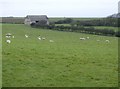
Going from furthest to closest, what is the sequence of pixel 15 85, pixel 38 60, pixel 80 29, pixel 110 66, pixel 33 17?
pixel 33 17, pixel 80 29, pixel 38 60, pixel 110 66, pixel 15 85

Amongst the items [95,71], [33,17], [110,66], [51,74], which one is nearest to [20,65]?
[51,74]

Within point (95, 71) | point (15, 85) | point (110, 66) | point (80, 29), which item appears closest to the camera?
point (15, 85)

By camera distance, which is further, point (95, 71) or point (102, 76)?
point (95, 71)

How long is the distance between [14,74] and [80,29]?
55658 mm

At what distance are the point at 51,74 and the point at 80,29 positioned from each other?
55.1 meters

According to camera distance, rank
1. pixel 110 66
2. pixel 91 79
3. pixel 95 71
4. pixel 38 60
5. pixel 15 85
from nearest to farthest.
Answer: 1. pixel 15 85
2. pixel 91 79
3. pixel 95 71
4. pixel 110 66
5. pixel 38 60

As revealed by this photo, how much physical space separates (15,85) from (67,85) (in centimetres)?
218

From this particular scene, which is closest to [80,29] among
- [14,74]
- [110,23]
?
[110,23]

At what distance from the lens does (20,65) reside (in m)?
16.1

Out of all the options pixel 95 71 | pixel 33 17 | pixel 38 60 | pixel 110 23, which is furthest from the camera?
pixel 33 17

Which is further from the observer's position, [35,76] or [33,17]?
[33,17]

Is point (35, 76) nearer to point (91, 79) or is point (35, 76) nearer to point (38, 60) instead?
point (91, 79)

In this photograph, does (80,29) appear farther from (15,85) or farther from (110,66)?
(15,85)

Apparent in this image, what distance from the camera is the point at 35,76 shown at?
1345 cm
